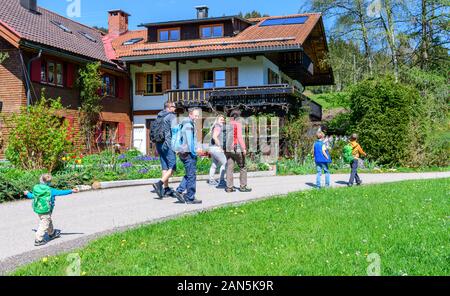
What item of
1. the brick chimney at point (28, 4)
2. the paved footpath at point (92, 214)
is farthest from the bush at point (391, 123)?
the brick chimney at point (28, 4)

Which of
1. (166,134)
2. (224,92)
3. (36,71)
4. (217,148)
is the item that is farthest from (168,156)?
(224,92)

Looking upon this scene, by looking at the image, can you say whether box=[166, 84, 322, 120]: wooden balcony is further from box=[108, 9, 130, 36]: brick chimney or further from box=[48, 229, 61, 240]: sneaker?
box=[48, 229, 61, 240]: sneaker

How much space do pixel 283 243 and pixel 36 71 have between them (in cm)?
1919

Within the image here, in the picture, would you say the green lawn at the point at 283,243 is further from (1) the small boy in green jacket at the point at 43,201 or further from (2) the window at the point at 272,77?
(2) the window at the point at 272,77

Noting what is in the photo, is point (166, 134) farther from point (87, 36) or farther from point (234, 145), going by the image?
point (87, 36)

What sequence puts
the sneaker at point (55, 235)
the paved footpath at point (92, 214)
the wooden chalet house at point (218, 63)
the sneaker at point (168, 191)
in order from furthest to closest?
1. the wooden chalet house at point (218, 63)
2. the sneaker at point (168, 191)
3. the sneaker at point (55, 235)
4. the paved footpath at point (92, 214)

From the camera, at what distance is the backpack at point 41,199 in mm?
6801

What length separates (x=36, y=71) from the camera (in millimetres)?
22281

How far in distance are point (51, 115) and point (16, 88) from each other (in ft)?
26.7

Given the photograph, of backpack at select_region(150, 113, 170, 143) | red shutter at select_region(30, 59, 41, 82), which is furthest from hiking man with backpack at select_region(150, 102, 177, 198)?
red shutter at select_region(30, 59, 41, 82)

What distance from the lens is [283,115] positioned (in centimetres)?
2405

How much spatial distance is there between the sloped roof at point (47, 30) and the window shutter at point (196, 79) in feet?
15.4

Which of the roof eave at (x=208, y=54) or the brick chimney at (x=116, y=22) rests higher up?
the brick chimney at (x=116, y=22)

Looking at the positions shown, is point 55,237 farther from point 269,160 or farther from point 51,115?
point 269,160
